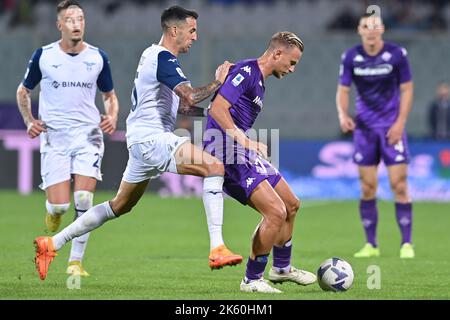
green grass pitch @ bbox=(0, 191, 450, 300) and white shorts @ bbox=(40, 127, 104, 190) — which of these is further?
white shorts @ bbox=(40, 127, 104, 190)

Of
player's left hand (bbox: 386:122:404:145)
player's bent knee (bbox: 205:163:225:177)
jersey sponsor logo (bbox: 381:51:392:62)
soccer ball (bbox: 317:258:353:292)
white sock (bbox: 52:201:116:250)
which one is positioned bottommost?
Result: soccer ball (bbox: 317:258:353:292)

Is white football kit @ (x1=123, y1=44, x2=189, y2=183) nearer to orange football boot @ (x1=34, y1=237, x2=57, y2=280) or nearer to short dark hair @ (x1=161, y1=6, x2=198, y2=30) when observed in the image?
short dark hair @ (x1=161, y1=6, x2=198, y2=30)

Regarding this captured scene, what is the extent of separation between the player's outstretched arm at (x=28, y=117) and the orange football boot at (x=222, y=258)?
266cm

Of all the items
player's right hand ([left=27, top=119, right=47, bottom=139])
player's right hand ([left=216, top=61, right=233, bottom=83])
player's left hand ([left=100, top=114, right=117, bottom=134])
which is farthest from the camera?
player's left hand ([left=100, top=114, right=117, bottom=134])

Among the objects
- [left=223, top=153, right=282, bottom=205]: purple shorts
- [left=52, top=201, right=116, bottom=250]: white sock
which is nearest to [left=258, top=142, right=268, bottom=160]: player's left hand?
[left=223, top=153, right=282, bottom=205]: purple shorts

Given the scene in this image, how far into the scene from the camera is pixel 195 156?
7867 millimetres

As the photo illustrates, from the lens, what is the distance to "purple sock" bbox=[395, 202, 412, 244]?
455 inches

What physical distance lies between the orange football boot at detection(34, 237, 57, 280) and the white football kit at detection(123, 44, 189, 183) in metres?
0.78

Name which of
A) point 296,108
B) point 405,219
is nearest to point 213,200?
point 405,219

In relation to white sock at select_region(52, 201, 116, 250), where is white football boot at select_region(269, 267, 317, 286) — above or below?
below

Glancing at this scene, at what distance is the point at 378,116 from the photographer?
11.7 metres

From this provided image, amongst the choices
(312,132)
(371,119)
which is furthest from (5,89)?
(371,119)

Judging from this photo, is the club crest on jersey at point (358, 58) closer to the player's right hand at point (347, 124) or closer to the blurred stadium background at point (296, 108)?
the player's right hand at point (347, 124)

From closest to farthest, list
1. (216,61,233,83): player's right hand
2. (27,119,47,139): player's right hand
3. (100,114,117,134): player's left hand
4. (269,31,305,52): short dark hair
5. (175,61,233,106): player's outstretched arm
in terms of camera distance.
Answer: (175,61,233,106): player's outstretched arm
(216,61,233,83): player's right hand
(269,31,305,52): short dark hair
(27,119,47,139): player's right hand
(100,114,117,134): player's left hand
